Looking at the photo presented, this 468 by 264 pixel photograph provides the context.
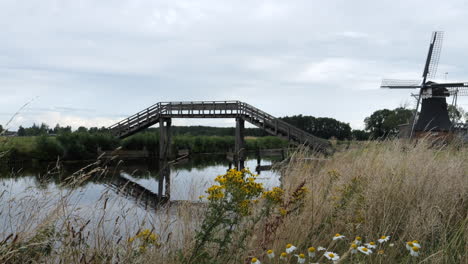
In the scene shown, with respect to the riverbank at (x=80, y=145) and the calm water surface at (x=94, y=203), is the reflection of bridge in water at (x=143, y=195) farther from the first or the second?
the riverbank at (x=80, y=145)

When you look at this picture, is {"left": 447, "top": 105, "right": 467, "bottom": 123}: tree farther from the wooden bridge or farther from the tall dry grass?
the tall dry grass

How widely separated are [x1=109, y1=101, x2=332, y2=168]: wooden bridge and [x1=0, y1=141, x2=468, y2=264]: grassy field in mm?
14539

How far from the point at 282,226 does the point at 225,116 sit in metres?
19.3

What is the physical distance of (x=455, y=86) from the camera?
83.1ft

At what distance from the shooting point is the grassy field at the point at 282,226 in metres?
2.70

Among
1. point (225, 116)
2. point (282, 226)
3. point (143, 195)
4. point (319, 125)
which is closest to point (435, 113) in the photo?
point (225, 116)

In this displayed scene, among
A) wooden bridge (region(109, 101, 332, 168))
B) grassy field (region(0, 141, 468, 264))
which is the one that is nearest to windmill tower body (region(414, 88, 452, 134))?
wooden bridge (region(109, 101, 332, 168))

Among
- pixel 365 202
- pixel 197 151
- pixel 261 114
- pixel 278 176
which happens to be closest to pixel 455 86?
pixel 261 114

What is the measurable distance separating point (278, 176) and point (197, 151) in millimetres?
29089

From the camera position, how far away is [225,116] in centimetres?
2281

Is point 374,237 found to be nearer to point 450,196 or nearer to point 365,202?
point 365,202

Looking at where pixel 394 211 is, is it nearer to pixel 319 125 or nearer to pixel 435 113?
pixel 435 113

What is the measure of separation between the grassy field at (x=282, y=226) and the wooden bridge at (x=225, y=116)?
1454cm

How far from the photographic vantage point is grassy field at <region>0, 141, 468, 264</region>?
8.86ft
